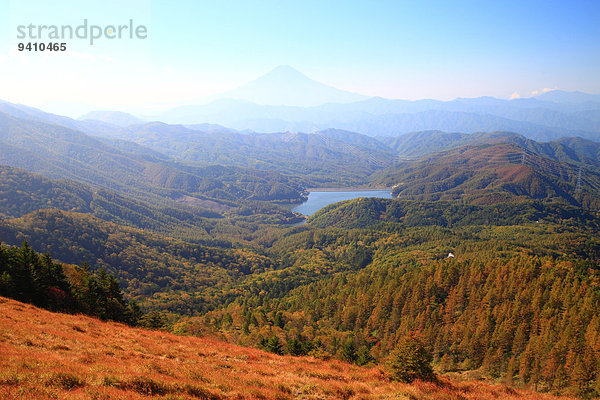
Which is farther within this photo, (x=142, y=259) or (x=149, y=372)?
(x=142, y=259)

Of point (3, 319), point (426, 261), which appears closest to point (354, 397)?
point (3, 319)

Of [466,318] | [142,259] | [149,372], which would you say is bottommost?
[142,259]

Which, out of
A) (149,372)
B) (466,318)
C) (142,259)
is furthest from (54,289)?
(142,259)

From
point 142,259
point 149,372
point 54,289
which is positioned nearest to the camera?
point 149,372

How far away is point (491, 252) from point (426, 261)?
23.9 metres

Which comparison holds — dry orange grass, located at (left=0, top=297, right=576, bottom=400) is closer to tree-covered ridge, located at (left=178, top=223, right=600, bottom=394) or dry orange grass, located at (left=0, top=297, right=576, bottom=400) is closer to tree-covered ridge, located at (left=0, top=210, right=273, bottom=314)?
tree-covered ridge, located at (left=178, top=223, right=600, bottom=394)

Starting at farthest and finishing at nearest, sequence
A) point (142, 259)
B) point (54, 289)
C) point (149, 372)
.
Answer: point (142, 259)
point (54, 289)
point (149, 372)

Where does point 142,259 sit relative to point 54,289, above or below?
below

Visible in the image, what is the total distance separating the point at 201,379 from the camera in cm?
1766

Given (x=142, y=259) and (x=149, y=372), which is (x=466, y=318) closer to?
(x=149, y=372)

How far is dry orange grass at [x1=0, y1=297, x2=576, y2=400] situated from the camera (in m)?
13.4

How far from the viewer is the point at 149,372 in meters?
16.7

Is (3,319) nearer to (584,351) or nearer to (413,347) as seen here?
A: (413,347)

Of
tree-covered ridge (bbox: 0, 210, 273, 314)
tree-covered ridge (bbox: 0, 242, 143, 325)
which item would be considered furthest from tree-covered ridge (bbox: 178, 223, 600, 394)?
tree-covered ridge (bbox: 0, 210, 273, 314)
